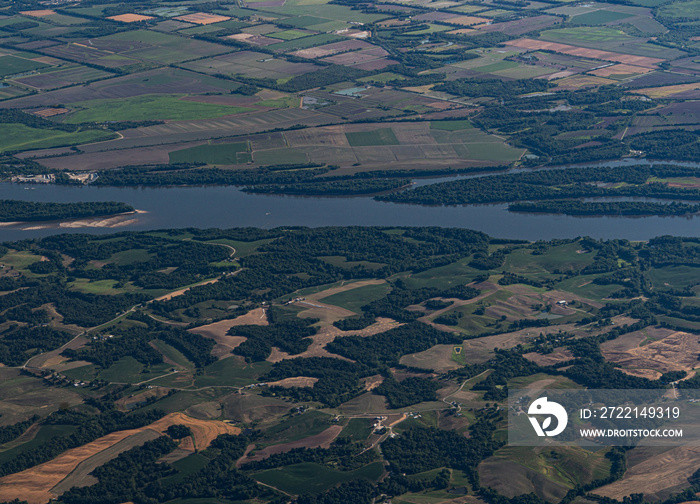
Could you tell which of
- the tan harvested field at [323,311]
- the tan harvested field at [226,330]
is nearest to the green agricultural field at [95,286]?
the tan harvested field at [226,330]

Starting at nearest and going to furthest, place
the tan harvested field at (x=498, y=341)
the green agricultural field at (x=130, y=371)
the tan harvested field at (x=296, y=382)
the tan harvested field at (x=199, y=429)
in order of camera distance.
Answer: the tan harvested field at (x=199, y=429) < the tan harvested field at (x=296, y=382) < the green agricultural field at (x=130, y=371) < the tan harvested field at (x=498, y=341)

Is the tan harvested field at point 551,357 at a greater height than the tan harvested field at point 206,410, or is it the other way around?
the tan harvested field at point 206,410

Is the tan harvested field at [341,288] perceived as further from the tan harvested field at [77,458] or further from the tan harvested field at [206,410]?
the tan harvested field at [77,458]

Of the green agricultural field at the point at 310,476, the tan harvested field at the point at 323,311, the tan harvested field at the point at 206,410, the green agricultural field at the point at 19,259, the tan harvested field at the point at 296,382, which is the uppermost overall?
the green agricultural field at the point at 19,259

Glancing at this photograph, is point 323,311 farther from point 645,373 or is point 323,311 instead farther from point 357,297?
point 645,373

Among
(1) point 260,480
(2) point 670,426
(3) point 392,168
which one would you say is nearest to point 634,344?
(2) point 670,426

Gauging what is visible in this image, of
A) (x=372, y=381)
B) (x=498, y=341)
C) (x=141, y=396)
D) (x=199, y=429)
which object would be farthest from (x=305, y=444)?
(x=498, y=341)

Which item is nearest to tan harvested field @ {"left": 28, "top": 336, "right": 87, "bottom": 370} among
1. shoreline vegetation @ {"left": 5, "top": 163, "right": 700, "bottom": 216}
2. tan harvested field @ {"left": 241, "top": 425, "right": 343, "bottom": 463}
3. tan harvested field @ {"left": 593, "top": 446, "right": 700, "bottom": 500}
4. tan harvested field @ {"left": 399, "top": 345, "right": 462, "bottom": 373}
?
tan harvested field @ {"left": 241, "top": 425, "right": 343, "bottom": 463}

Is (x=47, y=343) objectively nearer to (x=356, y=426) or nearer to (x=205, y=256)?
(x=205, y=256)
